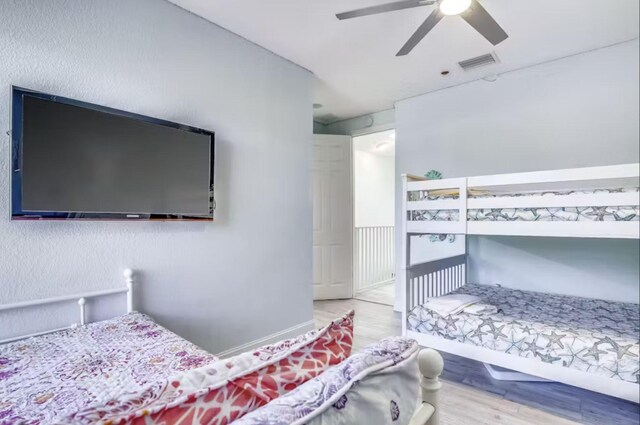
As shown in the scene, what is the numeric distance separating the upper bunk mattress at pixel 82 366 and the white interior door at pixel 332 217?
254 centimetres

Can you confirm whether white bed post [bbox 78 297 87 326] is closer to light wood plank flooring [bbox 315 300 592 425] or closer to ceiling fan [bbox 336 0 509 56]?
light wood plank flooring [bbox 315 300 592 425]

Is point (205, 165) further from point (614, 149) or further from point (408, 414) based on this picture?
point (614, 149)

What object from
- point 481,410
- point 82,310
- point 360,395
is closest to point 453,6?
point 360,395

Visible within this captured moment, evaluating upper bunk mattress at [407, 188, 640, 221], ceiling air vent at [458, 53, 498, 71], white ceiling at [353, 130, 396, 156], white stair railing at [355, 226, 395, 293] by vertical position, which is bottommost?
white stair railing at [355, 226, 395, 293]

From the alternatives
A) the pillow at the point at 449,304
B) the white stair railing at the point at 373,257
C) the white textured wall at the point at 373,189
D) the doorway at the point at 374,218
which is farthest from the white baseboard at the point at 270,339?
the white textured wall at the point at 373,189

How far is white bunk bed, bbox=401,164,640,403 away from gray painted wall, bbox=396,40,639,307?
124 millimetres

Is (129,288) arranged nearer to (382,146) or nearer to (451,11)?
(451,11)

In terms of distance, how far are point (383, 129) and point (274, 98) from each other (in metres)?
1.68

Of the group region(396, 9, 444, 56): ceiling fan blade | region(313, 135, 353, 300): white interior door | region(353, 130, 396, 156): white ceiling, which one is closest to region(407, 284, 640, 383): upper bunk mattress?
region(396, 9, 444, 56): ceiling fan blade

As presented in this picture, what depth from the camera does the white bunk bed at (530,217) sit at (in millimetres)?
1219

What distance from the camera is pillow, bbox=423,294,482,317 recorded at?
187 centimetres

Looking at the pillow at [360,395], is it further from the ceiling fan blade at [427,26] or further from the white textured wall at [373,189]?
the white textured wall at [373,189]

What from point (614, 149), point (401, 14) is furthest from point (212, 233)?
point (614, 149)

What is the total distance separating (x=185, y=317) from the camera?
1931mm
